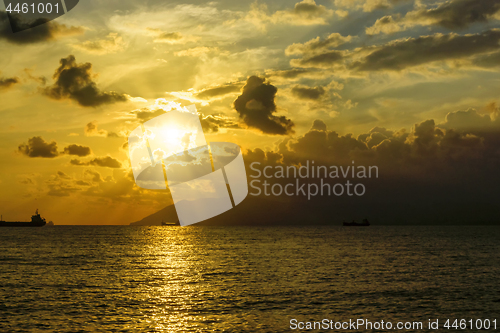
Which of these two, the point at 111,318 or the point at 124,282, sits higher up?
the point at 111,318

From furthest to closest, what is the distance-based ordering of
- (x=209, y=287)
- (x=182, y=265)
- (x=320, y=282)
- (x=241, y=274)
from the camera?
(x=182, y=265) → (x=241, y=274) → (x=320, y=282) → (x=209, y=287)

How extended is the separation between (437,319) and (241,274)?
123ft

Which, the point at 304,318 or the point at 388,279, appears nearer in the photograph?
the point at 304,318

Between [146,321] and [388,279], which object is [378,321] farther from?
[388,279]

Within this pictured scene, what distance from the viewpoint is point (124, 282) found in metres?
64.2

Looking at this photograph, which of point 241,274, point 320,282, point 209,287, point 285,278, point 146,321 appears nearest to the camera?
point 146,321

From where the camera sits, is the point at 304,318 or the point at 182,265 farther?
the point at 182,265

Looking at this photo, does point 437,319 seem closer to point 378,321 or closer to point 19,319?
point 378,321

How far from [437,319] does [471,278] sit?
108 feet

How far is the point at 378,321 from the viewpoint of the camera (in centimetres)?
4106

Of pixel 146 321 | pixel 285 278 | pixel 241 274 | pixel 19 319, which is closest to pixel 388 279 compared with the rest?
pixel 285 278

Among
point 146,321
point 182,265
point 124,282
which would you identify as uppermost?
point 146,321

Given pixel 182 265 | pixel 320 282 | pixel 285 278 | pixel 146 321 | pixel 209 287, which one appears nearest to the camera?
pixel 146 321

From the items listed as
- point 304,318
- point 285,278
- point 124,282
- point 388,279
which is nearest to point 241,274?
point 285,278
